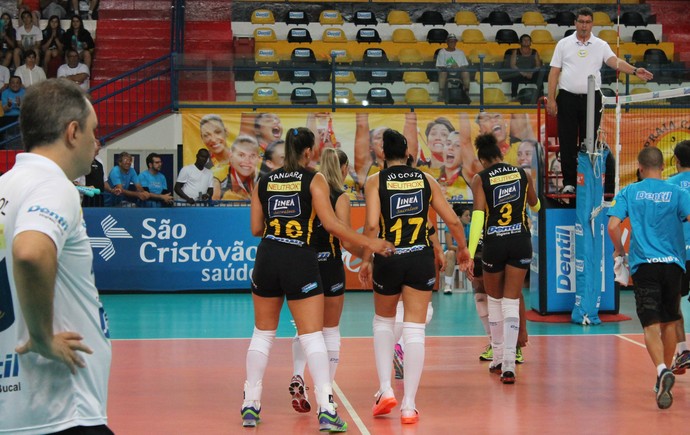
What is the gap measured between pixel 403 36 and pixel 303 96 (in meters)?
4.95

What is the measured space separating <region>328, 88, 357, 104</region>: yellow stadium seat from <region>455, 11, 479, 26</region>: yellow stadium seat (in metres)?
5.87

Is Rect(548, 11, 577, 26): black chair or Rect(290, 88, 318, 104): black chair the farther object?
Rect(548, 11, 577, 26): black chair

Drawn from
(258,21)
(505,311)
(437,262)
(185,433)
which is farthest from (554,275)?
(258,21)

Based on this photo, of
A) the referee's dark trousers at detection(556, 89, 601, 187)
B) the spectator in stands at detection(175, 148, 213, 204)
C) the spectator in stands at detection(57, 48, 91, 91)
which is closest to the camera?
the referee's dark trousers at detection(556, 89, 601, 187)

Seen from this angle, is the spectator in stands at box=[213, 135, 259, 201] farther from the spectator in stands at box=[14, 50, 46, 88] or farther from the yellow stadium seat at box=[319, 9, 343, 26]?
the yellow stadium seat at box=[319, 9, 343, 26]

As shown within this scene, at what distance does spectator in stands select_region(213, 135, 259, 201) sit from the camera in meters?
16.9

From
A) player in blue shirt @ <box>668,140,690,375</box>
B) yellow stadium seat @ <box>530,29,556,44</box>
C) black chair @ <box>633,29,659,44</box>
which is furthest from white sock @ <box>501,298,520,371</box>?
black chair @ <box>633,29,659,44</box>

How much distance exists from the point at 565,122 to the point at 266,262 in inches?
251

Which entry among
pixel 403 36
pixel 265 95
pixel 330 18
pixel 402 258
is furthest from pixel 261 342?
pixel 330 18

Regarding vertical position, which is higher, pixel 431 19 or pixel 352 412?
pixel 431 19

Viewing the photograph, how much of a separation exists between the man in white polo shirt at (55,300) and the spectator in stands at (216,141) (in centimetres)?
1377

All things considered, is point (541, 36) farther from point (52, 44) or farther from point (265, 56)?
point (52, 44)

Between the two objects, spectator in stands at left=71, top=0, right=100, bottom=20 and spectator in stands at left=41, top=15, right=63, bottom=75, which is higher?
spectator in stands at left=71, top=0, right=100, bottom=20

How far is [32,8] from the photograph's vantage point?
2252cm
